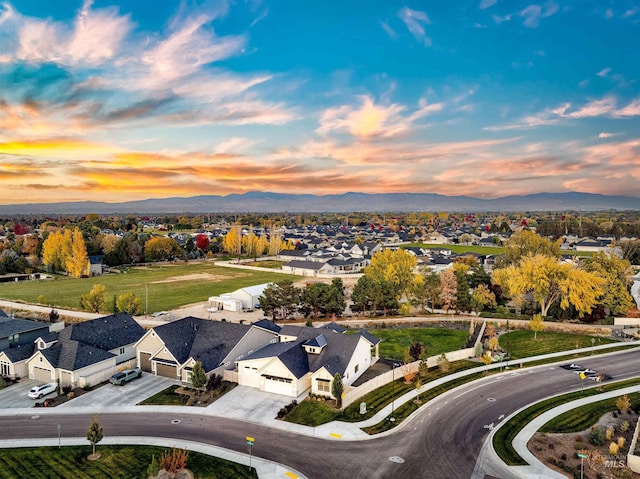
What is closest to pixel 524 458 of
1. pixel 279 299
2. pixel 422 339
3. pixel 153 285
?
pixel 422 339

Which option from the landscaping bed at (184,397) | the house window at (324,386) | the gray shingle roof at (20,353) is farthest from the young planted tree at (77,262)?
the house window at (324,386)

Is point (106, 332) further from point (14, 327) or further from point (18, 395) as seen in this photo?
point (14, 327)

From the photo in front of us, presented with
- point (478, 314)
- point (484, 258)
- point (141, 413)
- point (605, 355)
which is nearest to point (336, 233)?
point (484, 258)

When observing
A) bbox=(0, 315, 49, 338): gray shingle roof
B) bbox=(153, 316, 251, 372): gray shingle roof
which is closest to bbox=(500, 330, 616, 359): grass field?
bbox=(153, 316, 251, 372): gray shingle roof

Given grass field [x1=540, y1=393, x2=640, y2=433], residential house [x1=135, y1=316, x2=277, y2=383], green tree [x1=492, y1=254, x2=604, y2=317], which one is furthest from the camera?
green tree [x1=492, y1=254, x2=604, y2=317]

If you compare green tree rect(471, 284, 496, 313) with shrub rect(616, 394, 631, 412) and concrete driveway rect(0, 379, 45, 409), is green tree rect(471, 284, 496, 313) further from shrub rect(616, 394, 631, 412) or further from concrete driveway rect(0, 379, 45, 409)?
concrete driveway rect(0, 379, 45, 409)

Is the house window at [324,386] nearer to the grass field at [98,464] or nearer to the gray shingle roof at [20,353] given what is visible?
the grass field at [98,464]
